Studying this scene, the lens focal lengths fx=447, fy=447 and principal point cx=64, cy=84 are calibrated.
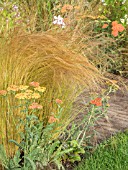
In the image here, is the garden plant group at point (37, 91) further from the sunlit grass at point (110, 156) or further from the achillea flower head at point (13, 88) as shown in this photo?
the sunlit grass at point (110, 156)

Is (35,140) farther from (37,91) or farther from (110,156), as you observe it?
(110,156)

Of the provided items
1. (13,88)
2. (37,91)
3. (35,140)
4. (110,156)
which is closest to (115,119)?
(110,156)

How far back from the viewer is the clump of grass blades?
3.55 meters

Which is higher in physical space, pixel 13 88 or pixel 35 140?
pixel 13 88

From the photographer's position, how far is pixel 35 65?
3674 mm

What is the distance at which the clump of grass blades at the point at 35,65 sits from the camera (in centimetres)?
355

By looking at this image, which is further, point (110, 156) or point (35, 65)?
point (110, 156)

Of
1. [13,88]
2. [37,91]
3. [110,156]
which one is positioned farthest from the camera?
[110,156]

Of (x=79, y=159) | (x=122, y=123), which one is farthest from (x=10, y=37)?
(x=122, y=123)

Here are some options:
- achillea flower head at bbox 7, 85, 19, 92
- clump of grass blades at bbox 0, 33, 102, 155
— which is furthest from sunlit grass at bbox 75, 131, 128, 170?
achillea flower head at bbox 7, 85, 19, 92

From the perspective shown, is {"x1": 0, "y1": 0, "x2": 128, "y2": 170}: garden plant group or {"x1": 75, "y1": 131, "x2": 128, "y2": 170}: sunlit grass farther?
{"x1": 75, "y1": 131, "x2": 128, "y2": 170}: sunlit grass

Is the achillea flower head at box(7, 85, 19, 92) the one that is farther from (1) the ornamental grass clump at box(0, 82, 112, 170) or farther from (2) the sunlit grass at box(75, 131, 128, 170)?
(2) the sunlit grass at box(75, 131, 128, 170)

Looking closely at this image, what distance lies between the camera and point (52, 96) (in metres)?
3.84

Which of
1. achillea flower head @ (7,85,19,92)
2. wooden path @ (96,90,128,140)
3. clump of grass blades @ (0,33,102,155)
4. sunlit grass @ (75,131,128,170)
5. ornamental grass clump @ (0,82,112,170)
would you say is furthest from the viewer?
wooden path @ (96,90,128,140)
